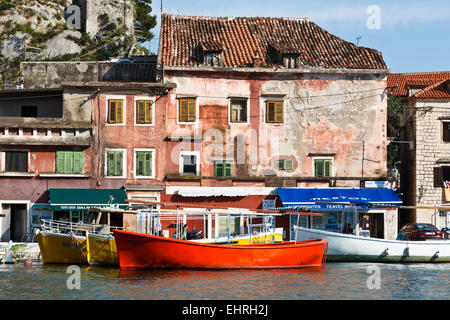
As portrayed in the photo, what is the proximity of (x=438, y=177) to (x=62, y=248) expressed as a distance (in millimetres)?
24771

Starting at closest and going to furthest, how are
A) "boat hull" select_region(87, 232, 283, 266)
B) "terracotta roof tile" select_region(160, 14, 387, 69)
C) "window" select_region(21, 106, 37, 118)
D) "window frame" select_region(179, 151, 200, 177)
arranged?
"boat hull" select_region(87, 232, 283, 266), "window frame" select_region(179, 151, 200, 177), "terracotta roof tile" select_region(160, 14, 387, 69), "window" select_region(21, 106, 37, 118)

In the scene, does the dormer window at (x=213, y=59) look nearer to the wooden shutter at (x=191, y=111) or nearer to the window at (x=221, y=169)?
the wooden shutter at (x=191, y=111)

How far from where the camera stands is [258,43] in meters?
47.3

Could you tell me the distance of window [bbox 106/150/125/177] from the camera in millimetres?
43062

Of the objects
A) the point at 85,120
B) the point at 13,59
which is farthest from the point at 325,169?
the point at 13,59

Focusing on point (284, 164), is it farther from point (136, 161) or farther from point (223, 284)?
point (223, 284)

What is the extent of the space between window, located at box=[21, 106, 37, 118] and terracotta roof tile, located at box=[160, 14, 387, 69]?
29.9 ft

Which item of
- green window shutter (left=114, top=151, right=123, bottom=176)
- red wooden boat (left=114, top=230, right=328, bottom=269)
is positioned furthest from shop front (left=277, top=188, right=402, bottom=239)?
green window shutter (left=114, top=151, right=123, bottom=176)

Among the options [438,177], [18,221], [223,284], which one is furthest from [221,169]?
[223,284]

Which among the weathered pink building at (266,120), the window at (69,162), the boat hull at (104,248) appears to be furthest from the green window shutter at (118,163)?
the boat hull at (104,248)

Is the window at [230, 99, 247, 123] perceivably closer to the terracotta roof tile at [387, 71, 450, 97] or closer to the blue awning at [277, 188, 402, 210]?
the blue awning at [277, 188, 402, 210]

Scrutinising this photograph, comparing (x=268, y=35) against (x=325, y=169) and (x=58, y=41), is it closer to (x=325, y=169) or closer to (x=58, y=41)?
(x=325, y=169)

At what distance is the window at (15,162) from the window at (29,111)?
475 centimetres

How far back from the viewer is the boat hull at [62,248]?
1409 inches
